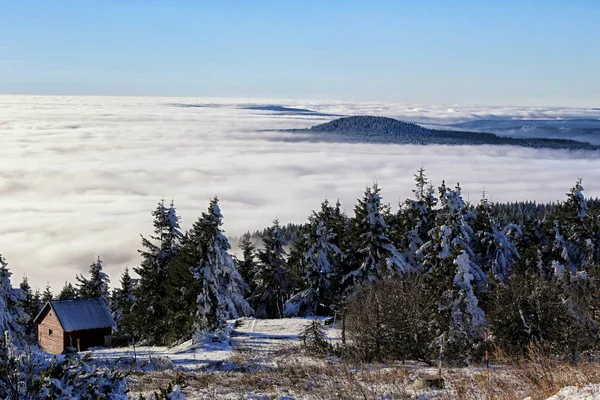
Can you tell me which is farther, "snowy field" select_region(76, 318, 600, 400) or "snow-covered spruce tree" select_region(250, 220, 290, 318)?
"snow-covered spruce tree" select_region(250, 220, 290, 318)

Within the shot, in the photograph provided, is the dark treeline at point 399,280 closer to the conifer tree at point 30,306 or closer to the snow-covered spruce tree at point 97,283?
the snow-covered spruce tree at point 97,283

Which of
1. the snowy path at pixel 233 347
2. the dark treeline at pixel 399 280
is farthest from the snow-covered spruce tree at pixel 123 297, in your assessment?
the snowy path at pixel 233 347

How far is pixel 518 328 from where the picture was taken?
25.2 m

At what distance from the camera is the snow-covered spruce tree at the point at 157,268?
47125 millimetres

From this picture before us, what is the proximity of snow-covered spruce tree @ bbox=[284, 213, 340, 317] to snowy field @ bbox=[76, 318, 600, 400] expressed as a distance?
22.7 metres

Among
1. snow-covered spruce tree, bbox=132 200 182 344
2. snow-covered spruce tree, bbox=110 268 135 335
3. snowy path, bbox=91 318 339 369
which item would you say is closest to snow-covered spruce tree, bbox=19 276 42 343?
snow-covered spruce tree, bbox=110 268 135 335

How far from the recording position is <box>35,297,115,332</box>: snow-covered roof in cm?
4938

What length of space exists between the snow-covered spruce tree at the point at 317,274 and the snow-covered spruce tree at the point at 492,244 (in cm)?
1257

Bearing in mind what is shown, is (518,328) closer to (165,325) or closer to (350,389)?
(350,389)

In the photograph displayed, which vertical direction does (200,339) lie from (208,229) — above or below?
below

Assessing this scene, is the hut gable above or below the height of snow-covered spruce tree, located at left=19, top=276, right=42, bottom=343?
above

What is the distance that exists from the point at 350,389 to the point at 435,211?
134 feet

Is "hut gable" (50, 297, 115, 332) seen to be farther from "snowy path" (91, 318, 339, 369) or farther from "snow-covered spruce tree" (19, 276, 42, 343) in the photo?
"snow-covered spruce tree" (19, 276, 42, 343)

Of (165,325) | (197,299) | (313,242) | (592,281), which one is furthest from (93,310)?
(592,281)
